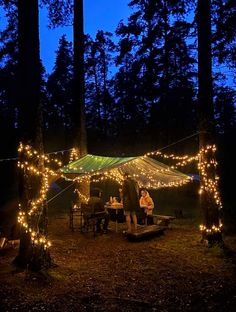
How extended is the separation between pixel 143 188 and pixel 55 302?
18.5 feet

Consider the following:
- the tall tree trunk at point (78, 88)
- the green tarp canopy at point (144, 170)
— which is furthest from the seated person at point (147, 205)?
the tall tree trunk at point (78, 88)

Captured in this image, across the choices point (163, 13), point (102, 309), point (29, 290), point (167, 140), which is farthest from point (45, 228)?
point (163, 13)

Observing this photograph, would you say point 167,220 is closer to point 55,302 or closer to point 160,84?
point 55,302

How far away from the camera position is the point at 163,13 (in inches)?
672

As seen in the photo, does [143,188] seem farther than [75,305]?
Yes

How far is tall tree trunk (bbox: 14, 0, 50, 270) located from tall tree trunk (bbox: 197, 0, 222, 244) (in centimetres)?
326

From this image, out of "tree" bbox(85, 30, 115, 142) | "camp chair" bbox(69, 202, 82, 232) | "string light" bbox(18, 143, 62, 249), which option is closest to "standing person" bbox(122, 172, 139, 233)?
"camp chair" bbox(69, 202, 82, 232)

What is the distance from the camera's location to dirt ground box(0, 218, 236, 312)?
4531mm

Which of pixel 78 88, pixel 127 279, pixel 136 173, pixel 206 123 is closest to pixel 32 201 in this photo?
pixel 127 279

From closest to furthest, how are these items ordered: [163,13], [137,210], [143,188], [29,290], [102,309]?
[102,309] → [29,290] → [137,210] → [143,188] → [163,13]

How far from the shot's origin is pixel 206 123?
7.37 m

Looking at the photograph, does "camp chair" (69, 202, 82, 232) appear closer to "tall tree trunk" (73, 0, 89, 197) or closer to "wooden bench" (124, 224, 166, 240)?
"wooden bench" (124, 224, 166, 240)

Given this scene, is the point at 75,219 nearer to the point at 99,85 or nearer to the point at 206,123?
the point at 206,123

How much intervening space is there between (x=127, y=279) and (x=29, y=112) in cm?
290
